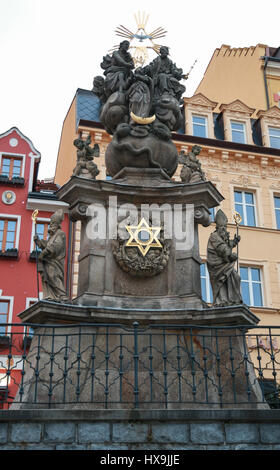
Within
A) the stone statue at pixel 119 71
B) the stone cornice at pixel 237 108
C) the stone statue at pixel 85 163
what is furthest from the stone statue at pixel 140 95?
the stone cornice at pixel 237 108

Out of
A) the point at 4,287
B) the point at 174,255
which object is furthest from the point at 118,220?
the point at 4,287

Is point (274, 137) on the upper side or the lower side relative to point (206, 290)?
upper

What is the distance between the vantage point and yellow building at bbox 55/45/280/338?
76.3 ft

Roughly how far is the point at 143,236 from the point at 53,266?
1.43 meters

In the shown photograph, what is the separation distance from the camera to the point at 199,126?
88.1ft

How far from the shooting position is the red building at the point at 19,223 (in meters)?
22.9

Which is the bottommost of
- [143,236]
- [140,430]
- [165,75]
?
[140,430]

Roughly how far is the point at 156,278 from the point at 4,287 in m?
15.2

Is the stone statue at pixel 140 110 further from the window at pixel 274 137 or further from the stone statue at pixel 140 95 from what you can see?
the window at pixel 274 137

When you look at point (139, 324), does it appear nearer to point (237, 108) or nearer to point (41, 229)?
point (41, 229)

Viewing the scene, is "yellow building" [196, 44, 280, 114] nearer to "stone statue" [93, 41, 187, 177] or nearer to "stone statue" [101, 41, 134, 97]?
"stone statue" [93, 41, 187, 177]

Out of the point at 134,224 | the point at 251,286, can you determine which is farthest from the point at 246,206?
the point at 134,224

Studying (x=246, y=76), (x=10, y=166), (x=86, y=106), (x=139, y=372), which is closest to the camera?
(x=139, y=372)

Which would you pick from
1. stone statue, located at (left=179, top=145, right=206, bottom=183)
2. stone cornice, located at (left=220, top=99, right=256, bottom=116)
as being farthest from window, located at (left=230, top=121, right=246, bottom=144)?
stone statue, located at (left=179, top=145, right=206, bottom=183)
